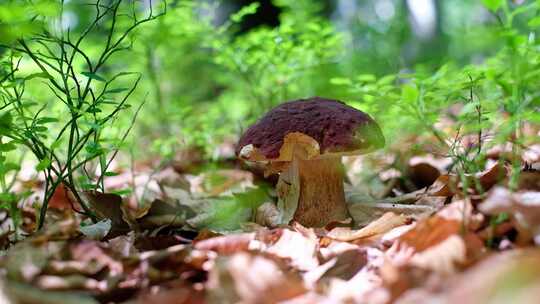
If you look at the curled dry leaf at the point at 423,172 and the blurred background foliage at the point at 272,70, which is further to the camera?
the curled dry leaf at the point at 423,172

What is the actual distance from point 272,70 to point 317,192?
68.6 inches

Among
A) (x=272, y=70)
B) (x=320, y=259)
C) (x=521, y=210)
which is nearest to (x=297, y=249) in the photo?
(x=320, y=259)

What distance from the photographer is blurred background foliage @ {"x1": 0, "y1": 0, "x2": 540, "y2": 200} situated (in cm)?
170

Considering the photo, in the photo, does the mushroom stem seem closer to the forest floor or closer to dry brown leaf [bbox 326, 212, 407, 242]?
the forest floor

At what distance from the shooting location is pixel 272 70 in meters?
3.83

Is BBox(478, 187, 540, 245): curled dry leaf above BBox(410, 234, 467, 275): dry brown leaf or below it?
above

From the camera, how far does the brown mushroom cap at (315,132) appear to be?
2.03 meters

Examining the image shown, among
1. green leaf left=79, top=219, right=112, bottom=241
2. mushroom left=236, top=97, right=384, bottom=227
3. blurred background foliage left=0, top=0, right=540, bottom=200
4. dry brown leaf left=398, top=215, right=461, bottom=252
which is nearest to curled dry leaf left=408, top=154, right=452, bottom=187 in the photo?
blurred background foliage left=0, top=0, right=540, bottom=200

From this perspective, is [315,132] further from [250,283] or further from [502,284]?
[502,284]

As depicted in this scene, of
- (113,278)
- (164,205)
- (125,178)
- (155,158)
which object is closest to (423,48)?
(155,158)

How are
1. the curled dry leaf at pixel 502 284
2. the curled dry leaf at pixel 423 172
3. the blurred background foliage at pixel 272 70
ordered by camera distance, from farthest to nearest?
the curled dry leaf at pixel 423 172 < the blurred background foliage at pixel 272 70 < the curled dry leaf at pixel 502 284

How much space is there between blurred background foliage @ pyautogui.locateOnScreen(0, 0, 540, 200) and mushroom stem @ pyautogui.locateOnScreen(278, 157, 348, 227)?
0.39 meters

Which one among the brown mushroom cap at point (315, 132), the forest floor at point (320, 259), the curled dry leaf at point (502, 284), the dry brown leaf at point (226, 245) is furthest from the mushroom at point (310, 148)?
the curled dry leaf at point (502, 284)

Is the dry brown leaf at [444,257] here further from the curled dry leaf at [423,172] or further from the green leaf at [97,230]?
the curled dry leaf at [423,172]
